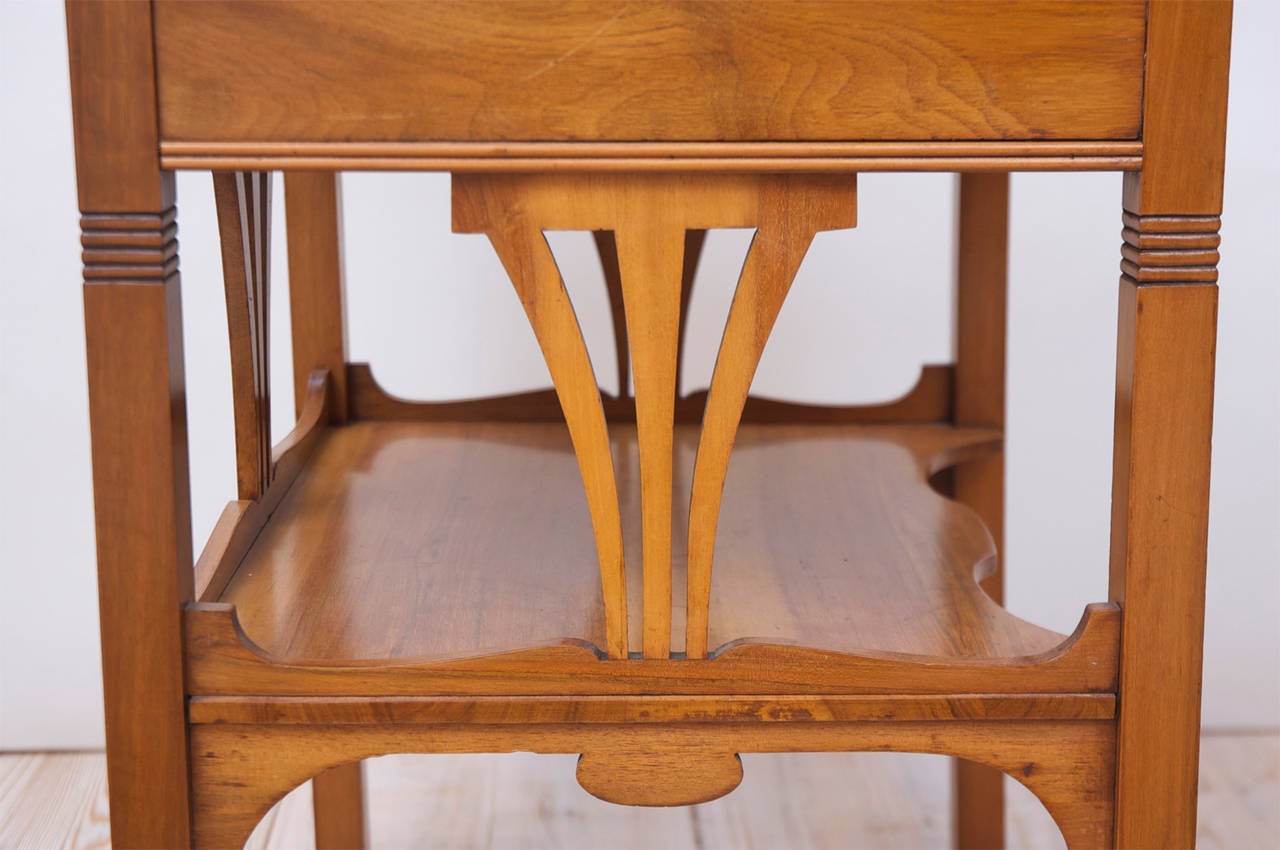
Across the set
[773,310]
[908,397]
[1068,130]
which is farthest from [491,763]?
[1068,130]

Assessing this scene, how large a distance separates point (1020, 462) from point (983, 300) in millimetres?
580

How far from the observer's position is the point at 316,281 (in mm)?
1465

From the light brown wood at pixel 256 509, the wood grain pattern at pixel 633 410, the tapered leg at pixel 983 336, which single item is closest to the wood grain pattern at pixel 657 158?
the light brown wood at pixel 256 509

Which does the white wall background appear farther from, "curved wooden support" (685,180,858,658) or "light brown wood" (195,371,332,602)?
"curved wooden support" (685,180,858,658)

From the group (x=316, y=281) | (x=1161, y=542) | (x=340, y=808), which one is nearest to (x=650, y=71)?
(x=1161, y=542)

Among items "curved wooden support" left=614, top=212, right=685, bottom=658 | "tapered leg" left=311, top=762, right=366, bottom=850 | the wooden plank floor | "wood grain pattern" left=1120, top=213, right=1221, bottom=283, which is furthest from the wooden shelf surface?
the wooden plank floor

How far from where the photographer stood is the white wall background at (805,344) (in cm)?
187

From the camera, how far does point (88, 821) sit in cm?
175

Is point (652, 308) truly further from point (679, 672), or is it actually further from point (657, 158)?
point (679, 672)

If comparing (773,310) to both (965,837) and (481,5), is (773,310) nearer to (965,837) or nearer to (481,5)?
(481,5)

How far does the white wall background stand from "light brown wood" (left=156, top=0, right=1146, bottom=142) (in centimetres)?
98

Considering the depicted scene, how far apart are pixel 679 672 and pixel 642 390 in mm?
171

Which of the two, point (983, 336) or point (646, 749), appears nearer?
point (646, 749)

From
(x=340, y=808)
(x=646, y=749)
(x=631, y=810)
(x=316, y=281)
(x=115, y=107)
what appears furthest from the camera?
(x=631, y=810)
